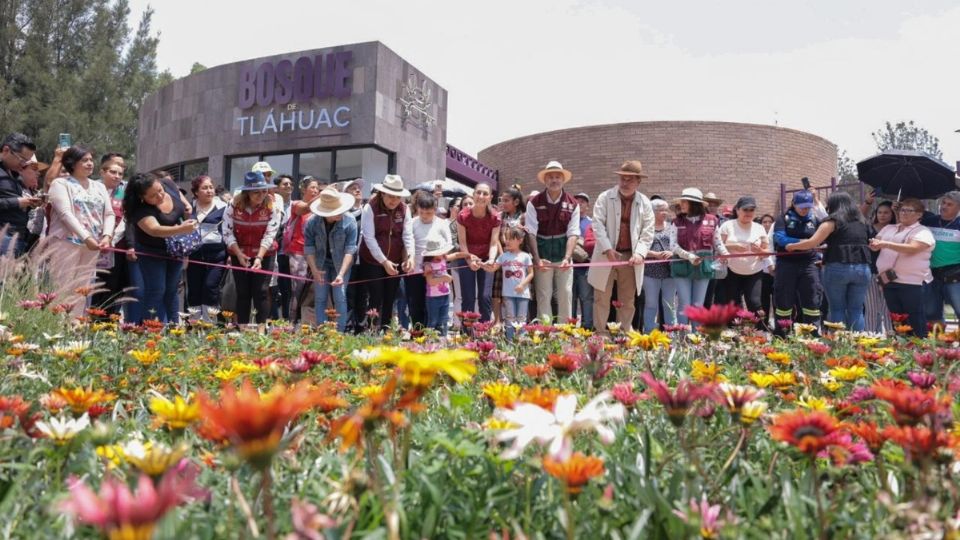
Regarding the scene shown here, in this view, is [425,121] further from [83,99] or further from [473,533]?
[473,533]

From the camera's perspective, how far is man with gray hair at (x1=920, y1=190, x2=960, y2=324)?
5988 millimetres

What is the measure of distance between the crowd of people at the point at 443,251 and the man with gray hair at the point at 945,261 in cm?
1

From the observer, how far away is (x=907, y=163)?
7.77 m

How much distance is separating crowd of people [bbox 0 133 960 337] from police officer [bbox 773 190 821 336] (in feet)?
0.04

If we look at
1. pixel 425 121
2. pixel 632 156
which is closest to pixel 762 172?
pixel 632 156

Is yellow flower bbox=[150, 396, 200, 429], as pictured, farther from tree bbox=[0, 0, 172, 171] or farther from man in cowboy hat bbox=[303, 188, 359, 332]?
tree bbox=[0, 0, 172, 171]

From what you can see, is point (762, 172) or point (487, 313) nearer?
point (487, 313)

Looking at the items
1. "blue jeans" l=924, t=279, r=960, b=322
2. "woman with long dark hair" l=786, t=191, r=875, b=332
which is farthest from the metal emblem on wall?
"blue jeans" l=924, t=279, r=960, b=322

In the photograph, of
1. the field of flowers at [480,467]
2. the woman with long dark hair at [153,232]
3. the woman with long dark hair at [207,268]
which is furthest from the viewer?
the woman with long dark hair at [207,268]

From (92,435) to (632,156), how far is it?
2049 cm

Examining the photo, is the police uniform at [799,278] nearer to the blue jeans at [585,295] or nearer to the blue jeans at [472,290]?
the blue jeans at [585,295]

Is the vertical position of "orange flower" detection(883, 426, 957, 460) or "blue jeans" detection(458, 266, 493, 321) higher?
"blue jeans" detection(458, 266, 493, 321)

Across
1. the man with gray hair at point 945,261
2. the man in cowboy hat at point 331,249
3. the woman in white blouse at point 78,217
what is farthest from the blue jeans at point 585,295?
the woman in white blouse at point 78,217

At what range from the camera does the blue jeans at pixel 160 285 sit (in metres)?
5.42
